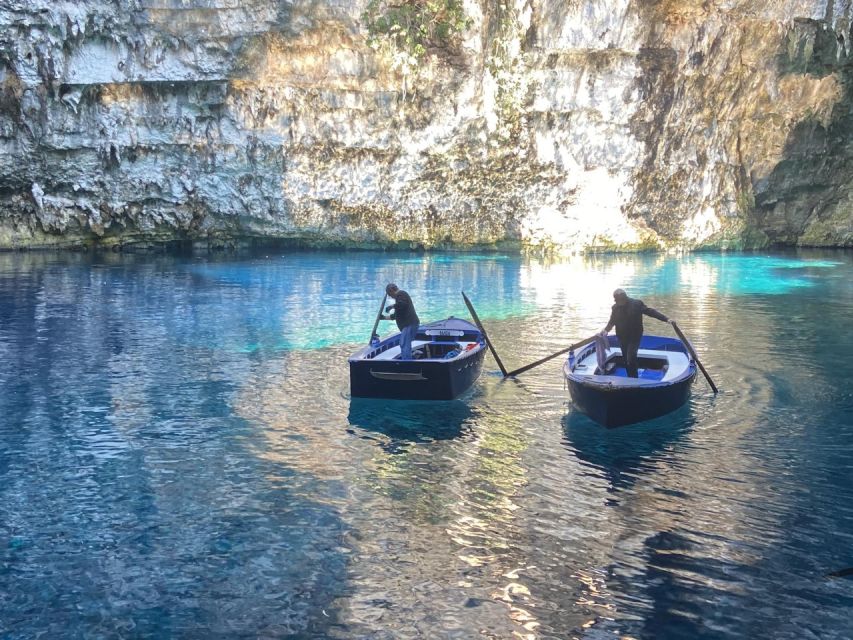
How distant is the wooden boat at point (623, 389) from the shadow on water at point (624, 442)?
0.19m

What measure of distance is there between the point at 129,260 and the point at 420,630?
145ft

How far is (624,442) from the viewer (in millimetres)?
13789

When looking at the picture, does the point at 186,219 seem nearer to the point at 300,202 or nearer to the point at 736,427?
the point at 300,202

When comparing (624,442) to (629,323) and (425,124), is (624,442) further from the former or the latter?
(425,124)

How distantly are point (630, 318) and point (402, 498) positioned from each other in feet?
21.3

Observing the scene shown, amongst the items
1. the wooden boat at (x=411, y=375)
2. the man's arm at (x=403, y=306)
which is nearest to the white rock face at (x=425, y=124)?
the man's arm at (x=403, y=306)

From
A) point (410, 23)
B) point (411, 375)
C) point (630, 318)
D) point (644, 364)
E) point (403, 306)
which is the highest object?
point (410, 23)

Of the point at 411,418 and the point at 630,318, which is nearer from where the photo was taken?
the point at 411,418

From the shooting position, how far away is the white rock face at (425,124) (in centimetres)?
4941

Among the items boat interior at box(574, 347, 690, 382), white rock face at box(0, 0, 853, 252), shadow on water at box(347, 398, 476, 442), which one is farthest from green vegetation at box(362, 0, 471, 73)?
shadow on water at box(347, 398, 476, 442)

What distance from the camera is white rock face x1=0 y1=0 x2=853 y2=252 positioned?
4941cm

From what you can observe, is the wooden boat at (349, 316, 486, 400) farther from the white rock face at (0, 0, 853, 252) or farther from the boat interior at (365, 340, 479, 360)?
the white rock face at (0, 0, 853, 252)

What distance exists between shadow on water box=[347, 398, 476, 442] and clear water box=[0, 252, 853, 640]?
73 mm

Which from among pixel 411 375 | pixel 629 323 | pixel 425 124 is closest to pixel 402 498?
pixel 411 375
